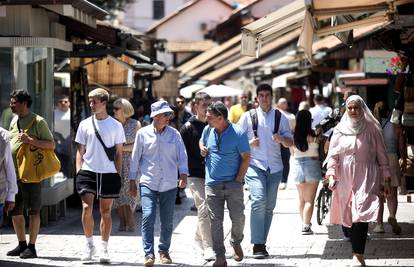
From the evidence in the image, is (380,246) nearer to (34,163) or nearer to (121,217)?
(121,217)

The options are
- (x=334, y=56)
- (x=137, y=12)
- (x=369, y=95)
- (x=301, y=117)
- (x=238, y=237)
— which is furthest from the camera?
(x=137, y=12)

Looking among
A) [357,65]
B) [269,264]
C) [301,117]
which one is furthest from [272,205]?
[357,65]

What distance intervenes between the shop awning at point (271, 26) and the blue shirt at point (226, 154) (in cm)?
158

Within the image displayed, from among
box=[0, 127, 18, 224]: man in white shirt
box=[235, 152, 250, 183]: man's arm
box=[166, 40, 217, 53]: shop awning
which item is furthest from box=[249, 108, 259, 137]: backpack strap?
box=[166, 40, 217, 53]: shop awning

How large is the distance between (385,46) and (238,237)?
427 cm

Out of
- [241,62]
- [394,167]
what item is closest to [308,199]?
[394,167]

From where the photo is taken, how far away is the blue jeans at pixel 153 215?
1062 centimetres

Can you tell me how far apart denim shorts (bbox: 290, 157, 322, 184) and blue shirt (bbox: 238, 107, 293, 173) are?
5.58 ft

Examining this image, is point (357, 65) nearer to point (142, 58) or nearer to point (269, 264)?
A: point (142, 58)

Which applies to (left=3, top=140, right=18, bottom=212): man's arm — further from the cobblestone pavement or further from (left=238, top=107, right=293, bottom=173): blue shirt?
(left=238, top=107, right=293, bottom=173): blue shirt

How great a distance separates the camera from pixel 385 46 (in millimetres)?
13750

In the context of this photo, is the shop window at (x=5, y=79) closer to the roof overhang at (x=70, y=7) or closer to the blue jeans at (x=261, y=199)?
the roof overhang at (x=70, y=7)

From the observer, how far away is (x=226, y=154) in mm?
10625

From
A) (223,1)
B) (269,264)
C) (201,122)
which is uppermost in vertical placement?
(223,1)
